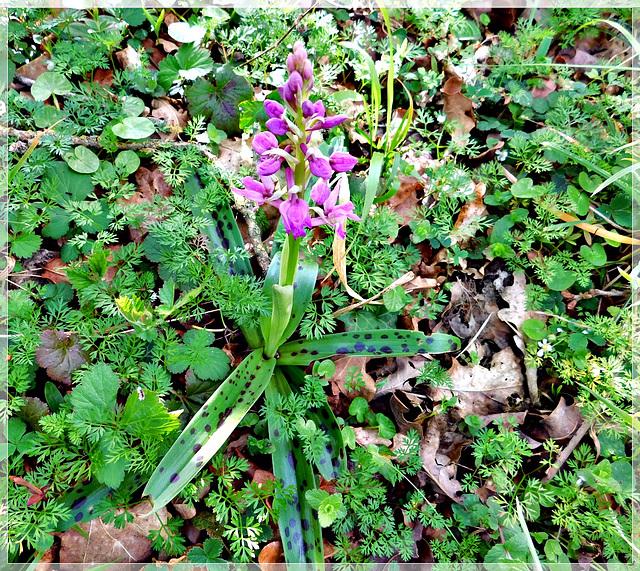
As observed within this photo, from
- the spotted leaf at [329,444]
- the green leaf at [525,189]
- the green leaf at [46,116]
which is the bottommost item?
the spotted leaf at [329,444]

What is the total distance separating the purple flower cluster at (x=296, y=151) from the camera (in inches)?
62.2

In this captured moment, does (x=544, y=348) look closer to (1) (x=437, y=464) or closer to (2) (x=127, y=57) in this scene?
(1) (x=437, y=464)

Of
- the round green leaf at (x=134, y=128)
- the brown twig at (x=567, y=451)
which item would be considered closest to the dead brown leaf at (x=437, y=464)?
the brown twig at (x=567, y=451)

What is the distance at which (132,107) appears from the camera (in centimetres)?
287

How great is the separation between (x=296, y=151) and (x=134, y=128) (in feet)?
5.19

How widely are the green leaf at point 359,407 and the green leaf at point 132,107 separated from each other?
2248 mm

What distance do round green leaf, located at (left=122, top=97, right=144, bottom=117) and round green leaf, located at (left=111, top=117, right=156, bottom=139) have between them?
4.2 inches

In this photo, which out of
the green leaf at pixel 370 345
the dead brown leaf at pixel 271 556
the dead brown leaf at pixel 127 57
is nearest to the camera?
the dead brown leaf at pixel 271 556

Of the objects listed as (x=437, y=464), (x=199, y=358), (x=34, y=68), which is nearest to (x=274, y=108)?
(x=199, y=358)

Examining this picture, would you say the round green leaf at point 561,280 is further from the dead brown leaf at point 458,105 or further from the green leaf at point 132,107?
the green leaf at point 132,107

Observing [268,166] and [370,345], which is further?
[370,345]

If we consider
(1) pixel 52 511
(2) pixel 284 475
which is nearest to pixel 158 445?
(1) pixel 52 511

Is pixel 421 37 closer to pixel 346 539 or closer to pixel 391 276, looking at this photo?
pixel 391 276

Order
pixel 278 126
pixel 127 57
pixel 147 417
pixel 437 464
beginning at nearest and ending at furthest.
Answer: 1. pixel 278 126
2. pixel 147 417
3. pixel 437 464
4. pixel 127 57
